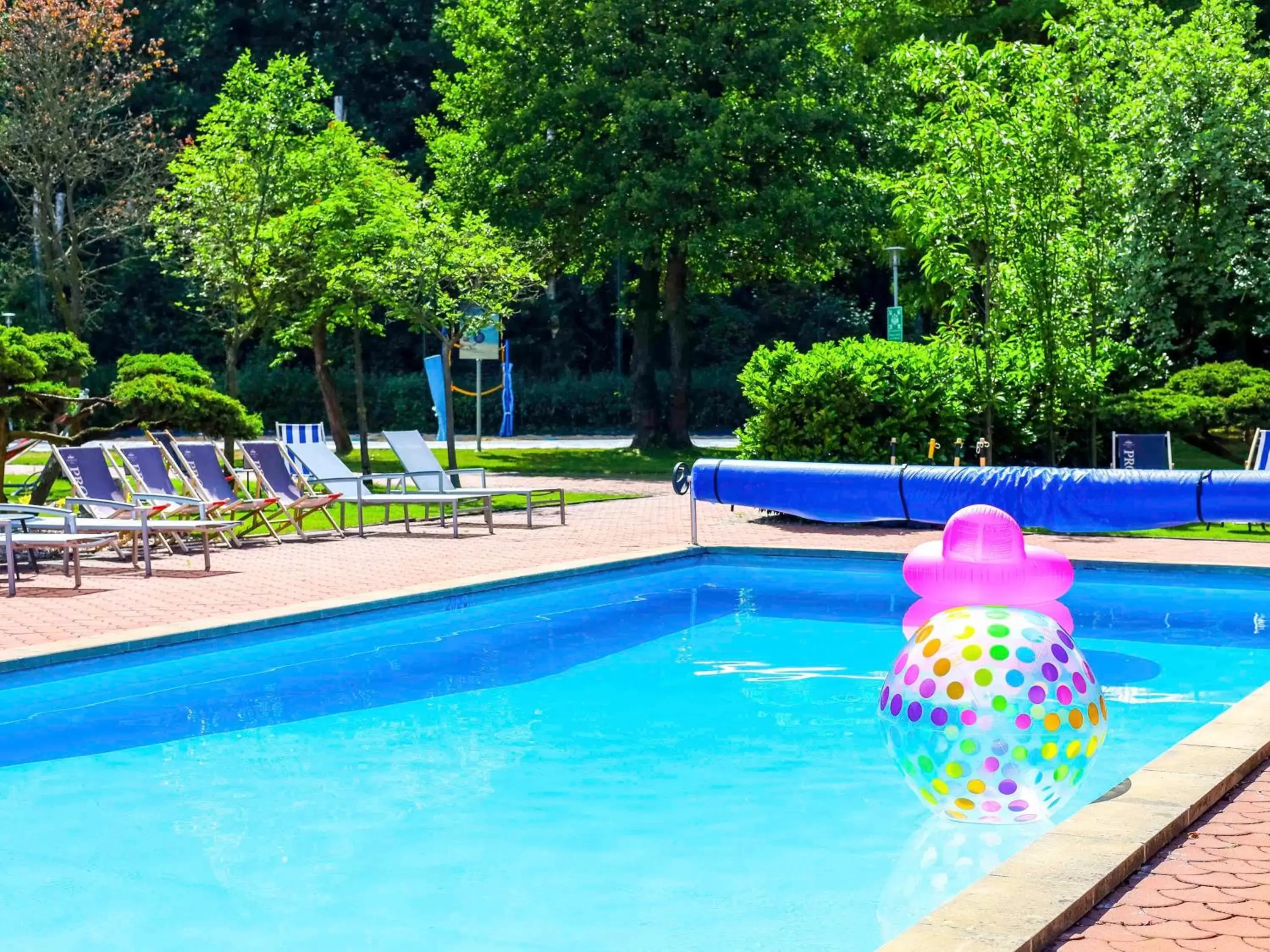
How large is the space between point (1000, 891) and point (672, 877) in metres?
1.88

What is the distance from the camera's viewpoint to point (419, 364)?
54.0 m

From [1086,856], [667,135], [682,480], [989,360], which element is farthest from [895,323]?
[1086,856]

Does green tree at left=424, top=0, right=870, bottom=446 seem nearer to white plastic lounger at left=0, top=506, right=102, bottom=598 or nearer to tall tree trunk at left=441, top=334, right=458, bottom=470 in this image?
tall tree trunk at left=441, top=334, right=458, bottom=470

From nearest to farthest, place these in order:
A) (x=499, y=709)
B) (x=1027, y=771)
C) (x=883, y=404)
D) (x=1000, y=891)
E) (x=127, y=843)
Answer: (x=1000, y=891) < (x=1027, y=771) < (x=127, y=843) < (x=499, y=709) < (x=883, y=404)

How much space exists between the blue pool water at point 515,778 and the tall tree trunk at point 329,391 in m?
18.6

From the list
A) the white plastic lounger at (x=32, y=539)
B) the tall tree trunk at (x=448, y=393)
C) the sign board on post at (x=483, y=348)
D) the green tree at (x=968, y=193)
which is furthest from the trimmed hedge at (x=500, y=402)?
the white plastic lounger at (x=32, y=539)

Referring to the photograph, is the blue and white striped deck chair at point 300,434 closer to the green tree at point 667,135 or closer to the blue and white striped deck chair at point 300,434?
the blue and white striped deck chair at point 300,434

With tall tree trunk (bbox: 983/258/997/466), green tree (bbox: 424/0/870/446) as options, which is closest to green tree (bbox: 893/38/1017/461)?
tall tree trunk (bbox: 983/258/997/466)

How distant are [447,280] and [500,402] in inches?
1000

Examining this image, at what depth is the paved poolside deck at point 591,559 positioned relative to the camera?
4.00 meters

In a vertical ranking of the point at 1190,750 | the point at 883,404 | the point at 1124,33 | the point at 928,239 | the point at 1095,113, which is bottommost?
the point at 1190,750

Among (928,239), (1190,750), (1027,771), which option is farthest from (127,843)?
(928,239)

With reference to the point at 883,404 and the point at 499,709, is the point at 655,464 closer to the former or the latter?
→ the point at 883,404

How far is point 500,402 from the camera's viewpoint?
48.3 metres
